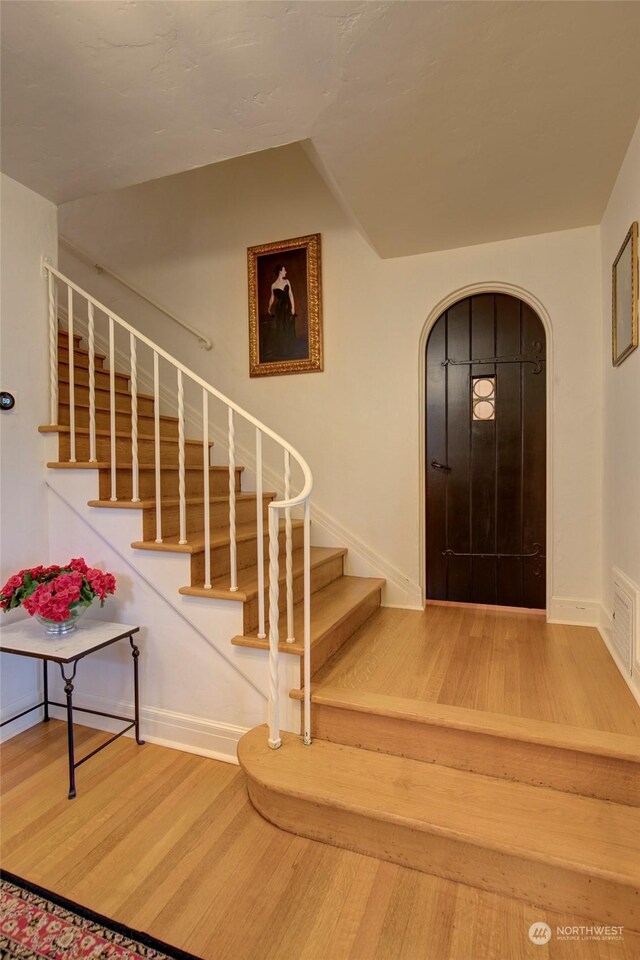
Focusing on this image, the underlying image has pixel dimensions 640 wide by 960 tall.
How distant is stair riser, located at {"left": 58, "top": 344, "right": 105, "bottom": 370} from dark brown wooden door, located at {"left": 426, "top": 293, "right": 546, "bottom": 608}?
2.22 metres

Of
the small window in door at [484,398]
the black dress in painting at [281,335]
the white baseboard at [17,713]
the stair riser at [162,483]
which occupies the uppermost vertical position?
the black dress in painting at [281,335]

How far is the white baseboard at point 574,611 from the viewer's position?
2.68 metres

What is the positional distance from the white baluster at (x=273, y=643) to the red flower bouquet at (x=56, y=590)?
82cm

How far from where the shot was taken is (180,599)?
2061 millimetres

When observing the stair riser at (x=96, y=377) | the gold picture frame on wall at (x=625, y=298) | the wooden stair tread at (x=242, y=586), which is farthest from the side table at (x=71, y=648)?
the gold picture frame on wall at (x=625, y=298)

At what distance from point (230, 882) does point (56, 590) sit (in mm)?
1231

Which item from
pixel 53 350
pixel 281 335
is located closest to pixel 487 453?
pixel 281 335

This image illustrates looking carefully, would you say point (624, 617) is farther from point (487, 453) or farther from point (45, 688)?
point (45, 688)

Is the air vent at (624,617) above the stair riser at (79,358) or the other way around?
the other way around

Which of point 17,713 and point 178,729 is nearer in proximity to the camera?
point 178,729

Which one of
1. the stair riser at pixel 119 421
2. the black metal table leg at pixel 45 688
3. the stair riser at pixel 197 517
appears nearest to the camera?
the stair riser at pixel 197 517

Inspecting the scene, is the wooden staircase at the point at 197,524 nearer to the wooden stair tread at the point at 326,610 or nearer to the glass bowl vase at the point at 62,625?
the wooden stair tread at the point at 326,610

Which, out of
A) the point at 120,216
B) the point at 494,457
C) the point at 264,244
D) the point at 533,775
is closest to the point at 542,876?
the point at 533,775

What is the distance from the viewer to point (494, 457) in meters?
2.90
